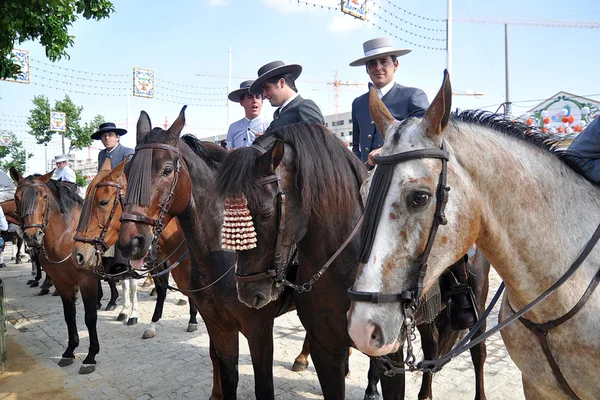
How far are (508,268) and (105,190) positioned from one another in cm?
417

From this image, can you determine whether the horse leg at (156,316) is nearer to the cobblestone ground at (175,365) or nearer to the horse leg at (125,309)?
the cobblestone ground at (175,365)

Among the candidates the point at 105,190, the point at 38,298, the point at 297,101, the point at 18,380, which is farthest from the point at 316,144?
the point at 38,298

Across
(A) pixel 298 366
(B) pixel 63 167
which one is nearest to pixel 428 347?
(A) pixel 298 366

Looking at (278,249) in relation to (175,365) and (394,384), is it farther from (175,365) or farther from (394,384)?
(175,365)

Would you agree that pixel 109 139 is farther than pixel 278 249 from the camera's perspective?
Yes

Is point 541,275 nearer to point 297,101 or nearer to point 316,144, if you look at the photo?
point 316,144

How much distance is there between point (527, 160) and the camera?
5.80ft

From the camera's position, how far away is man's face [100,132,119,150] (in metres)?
6.33

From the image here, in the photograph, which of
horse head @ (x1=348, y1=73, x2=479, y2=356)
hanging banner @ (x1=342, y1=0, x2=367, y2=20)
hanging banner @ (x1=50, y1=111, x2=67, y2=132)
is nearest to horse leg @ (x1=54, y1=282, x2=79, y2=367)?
horse head @ (x1=348, y1=73, x2=479, y2=356)

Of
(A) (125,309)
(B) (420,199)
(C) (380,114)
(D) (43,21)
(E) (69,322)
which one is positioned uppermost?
(D) (43,21)

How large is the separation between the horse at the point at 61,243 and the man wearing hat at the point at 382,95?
12.8 ft

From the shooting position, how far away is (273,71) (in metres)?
3.49

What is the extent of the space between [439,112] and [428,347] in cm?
288

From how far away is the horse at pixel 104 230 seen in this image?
4215 millimetres
